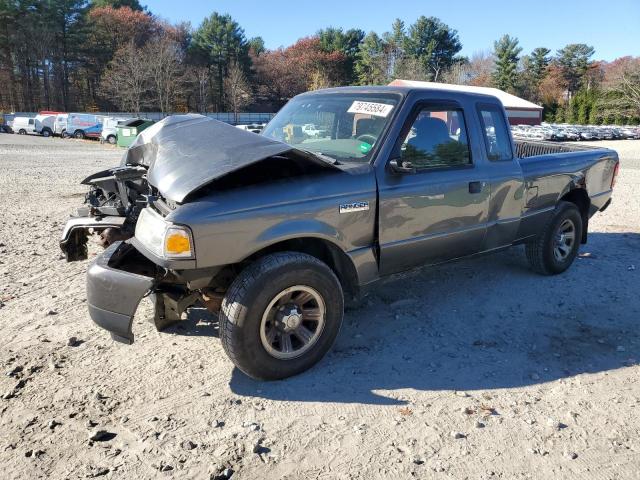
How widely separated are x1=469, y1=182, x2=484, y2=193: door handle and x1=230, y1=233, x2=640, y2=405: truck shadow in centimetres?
103

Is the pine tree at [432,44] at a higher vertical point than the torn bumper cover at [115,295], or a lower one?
higher

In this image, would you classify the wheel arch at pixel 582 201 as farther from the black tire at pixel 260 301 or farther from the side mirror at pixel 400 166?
the black tire at pixel 260 301

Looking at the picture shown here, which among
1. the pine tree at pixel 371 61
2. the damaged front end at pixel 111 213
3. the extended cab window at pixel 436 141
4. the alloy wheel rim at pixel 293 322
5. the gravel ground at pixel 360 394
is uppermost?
the pine tree at pixel 371 61

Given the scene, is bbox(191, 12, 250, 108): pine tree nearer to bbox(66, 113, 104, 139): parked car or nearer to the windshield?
bbox(66, 113, 104, 139): parked car

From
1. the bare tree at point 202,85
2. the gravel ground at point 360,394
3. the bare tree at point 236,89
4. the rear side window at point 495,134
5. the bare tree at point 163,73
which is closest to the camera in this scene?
the gravel ground at point 360,394

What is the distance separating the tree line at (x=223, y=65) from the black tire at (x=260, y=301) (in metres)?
55.7

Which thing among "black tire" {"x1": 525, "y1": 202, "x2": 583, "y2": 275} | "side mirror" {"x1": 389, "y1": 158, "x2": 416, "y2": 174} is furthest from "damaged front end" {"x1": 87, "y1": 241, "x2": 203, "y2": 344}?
"black tire" {"x1": 525, "y1": 202, "x2": 583, "y2": 275}

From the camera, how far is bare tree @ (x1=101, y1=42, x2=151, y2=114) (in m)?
54.2

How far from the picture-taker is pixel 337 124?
419 centimetres

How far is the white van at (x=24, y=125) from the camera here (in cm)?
4297

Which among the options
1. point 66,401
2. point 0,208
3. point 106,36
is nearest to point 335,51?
point 106,36

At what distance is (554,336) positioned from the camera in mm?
4164

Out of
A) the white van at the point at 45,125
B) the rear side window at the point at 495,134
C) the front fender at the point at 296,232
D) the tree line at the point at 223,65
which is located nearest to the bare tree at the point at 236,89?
the tree line at the point at 223,65

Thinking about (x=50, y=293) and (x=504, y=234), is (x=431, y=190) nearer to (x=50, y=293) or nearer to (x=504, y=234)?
(x=504, y=234)
